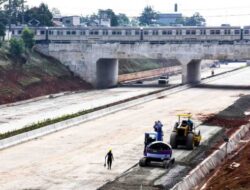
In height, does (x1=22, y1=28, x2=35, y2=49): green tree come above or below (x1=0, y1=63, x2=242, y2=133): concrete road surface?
above

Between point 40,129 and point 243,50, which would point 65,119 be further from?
point 243,50

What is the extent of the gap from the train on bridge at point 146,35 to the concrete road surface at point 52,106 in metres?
10.4

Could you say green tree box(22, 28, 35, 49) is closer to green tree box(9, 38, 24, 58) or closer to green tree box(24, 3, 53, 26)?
green tree box(9, 38, 24, 58)

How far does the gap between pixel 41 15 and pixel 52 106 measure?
67476 mm

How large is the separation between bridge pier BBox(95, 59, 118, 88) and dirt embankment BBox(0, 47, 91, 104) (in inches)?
106

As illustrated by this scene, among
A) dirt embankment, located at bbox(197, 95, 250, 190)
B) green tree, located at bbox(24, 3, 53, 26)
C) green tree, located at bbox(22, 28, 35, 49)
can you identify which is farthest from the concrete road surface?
green tree, located at bbox(24, 3, 53, 26)

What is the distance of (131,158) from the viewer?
3844cm

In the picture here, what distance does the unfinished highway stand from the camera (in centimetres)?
3269

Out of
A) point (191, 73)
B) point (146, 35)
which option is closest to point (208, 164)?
point (191, 73)

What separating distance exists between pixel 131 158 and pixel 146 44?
55.4m

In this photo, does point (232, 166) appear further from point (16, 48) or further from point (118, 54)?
point (16, 48)

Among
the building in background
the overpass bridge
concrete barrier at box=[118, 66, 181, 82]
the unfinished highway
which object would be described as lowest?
concrete barrier at box=[118, 66, 181, 82]

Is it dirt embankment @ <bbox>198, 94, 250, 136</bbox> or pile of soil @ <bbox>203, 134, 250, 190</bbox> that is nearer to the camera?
pile of soil @ <bbox>203, 134, 250, 190</bbox>

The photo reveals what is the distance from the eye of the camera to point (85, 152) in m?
40.7
